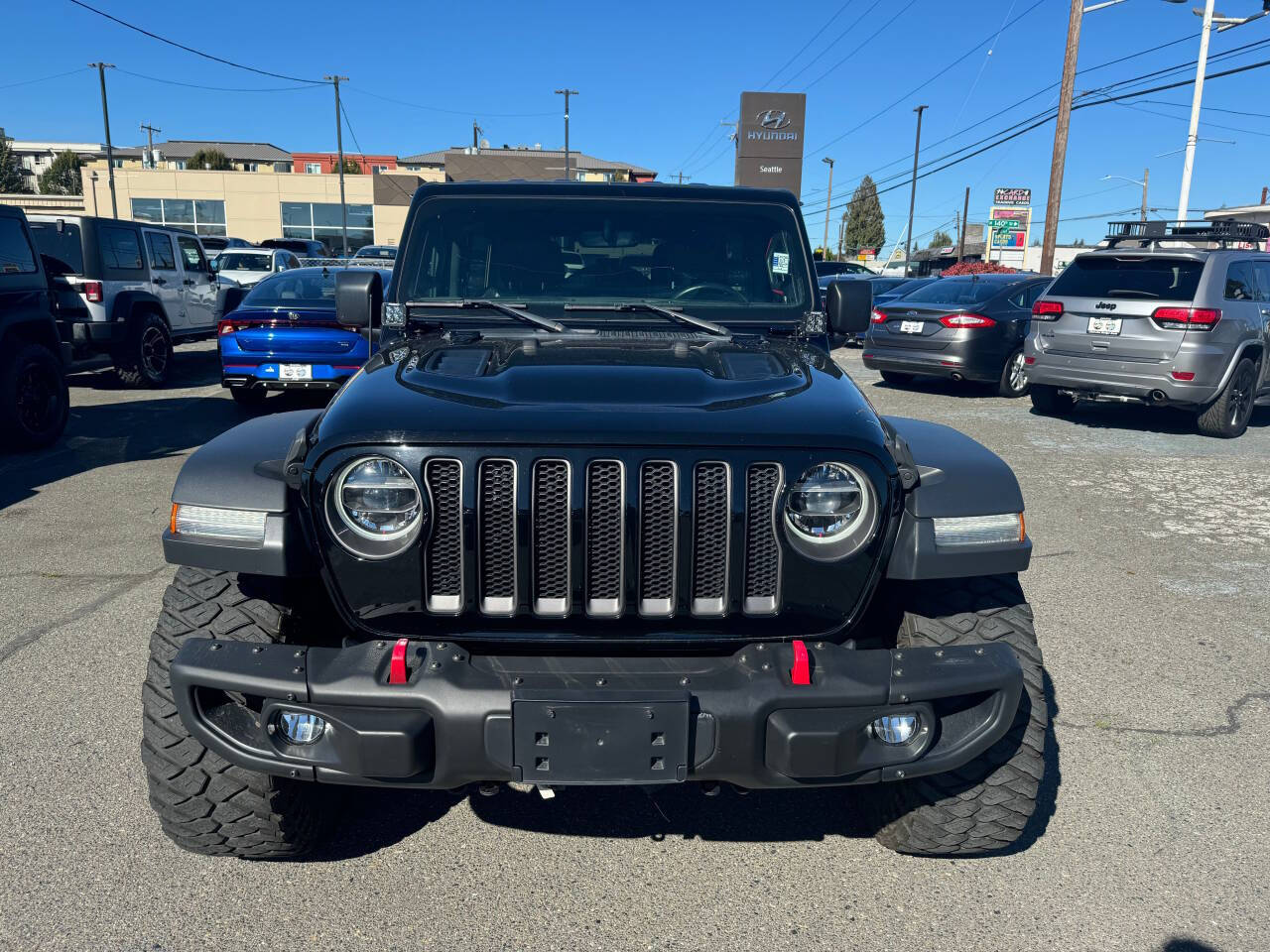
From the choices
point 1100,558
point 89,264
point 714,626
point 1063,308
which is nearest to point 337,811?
point 714,626

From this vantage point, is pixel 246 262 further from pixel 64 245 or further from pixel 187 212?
pixel 187 212

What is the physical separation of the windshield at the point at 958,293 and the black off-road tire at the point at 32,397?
949cm

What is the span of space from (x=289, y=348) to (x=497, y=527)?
27.5ft

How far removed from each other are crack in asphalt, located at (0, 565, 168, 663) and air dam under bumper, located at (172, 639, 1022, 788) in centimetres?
253

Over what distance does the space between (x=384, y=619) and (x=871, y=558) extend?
3.96 ft

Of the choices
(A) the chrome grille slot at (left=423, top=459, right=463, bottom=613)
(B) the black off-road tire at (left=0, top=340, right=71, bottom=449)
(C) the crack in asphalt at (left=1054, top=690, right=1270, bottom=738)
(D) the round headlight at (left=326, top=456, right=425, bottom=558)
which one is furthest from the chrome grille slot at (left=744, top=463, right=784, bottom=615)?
(B) the black off-road tire at (left=0, top=340, right=71, bottom=449)

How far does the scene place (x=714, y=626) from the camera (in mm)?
2391

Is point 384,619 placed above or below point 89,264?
below

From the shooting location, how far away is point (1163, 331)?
9062 mm

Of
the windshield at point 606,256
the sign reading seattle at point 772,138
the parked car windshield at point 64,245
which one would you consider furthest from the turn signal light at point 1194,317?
the sign reading seattle at point 772,138

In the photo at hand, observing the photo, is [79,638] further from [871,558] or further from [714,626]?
[871,558]

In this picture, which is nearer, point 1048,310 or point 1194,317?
point 1194,317

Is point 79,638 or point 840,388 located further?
point 79,638

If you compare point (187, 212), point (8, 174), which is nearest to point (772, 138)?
point (187, 212)
